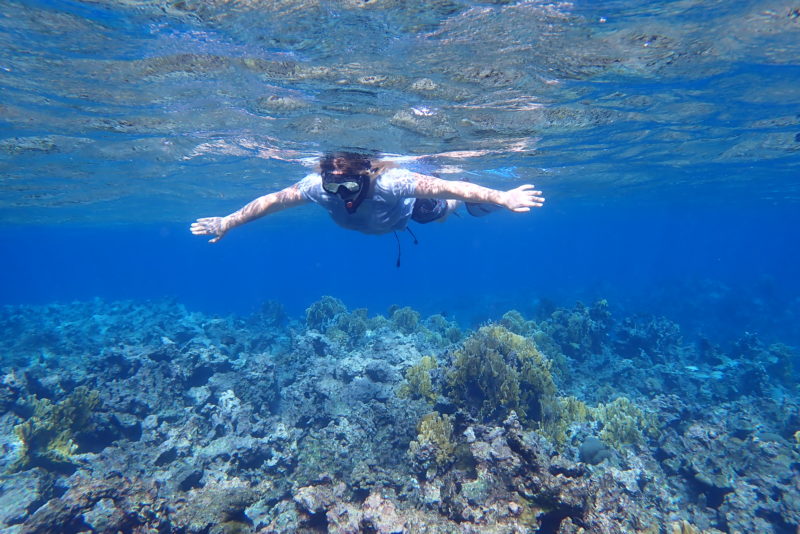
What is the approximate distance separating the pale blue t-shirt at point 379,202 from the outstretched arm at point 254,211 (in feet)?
1.00

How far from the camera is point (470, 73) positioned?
9.03m

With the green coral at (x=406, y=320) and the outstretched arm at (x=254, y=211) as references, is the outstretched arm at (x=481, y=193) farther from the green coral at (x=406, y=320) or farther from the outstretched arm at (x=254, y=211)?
the green coral at (x=406, y=320)

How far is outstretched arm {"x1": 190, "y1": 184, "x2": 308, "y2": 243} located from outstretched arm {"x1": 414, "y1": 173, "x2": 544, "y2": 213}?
2.32m

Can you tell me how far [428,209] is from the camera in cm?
705

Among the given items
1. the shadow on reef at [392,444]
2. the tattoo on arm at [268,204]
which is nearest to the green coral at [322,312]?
the shadow on reef at [392,444]

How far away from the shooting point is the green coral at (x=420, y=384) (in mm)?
8680

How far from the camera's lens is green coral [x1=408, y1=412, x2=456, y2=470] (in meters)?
6.09

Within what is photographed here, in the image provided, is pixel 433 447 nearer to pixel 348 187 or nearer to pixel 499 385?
pixel 499 385

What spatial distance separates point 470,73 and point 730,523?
10076 millimetres

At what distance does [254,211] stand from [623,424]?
9.06m

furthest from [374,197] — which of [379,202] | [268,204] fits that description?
[268,204]

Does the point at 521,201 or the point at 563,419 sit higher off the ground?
the point at 521,201

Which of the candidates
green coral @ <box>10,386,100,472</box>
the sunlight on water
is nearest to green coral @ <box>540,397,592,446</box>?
the sunlight on water

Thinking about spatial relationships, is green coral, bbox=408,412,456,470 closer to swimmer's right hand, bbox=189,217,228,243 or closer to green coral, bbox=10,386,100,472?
swimmer's right hand, bbox=189,217,228,243
